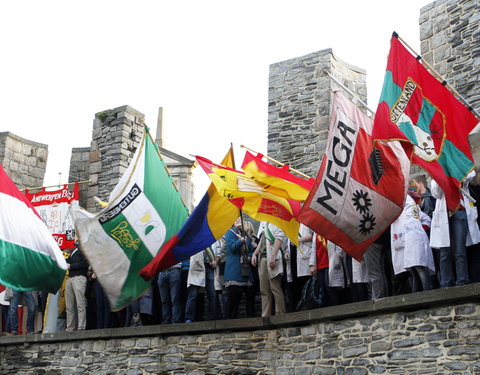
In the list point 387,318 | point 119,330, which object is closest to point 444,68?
point 387,318

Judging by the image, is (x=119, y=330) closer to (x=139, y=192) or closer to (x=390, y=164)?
(x=139, y=192)

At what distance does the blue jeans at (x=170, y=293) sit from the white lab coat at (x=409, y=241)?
3617 millimetres

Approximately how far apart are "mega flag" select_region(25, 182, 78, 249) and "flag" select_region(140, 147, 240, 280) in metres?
5.39

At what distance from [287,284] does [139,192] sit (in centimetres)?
244

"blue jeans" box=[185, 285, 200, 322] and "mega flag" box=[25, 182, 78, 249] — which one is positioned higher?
"mega flag" box=[25, 182, 78, 249]

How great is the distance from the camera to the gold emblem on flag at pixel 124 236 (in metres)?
10.7

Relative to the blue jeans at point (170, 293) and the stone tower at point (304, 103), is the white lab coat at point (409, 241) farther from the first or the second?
the stone tower at point (304, 103)

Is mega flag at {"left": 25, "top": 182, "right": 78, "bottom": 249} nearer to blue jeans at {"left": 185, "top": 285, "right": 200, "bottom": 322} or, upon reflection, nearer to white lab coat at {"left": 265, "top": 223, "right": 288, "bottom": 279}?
blue jeans at {"left": 185, "top": 285, "right": 200, "bottom": 322}

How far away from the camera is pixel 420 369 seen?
26.5 feet

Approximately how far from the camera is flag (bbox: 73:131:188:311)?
34.6ft

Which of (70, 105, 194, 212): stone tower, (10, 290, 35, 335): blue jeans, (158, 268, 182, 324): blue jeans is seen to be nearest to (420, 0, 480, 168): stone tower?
(158, 268, 182, 324): blue jeans

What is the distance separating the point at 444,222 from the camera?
8234mm

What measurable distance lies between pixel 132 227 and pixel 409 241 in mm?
4001

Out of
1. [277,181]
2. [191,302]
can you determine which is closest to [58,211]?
[191,302]
